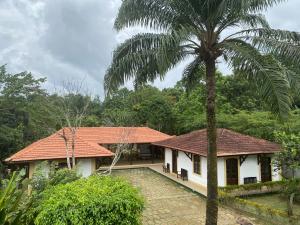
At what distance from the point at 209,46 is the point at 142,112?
28420mm

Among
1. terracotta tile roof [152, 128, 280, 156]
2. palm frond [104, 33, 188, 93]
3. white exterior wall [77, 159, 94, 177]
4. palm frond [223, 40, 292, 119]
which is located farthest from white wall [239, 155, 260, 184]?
palm frond [104, 33, 188, 93]

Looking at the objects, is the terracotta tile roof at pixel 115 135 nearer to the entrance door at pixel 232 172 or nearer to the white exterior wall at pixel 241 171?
the white exterior wall at pixel 241 171

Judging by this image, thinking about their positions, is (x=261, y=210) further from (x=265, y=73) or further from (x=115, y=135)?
(x=115, y=135)

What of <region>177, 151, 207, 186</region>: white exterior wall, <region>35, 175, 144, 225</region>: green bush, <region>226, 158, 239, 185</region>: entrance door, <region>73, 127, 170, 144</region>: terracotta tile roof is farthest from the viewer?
<region>73, 127, 170, 144</region>: terracotta tile roof

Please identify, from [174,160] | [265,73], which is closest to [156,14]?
[265,73]

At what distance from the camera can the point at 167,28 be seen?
31.8ft

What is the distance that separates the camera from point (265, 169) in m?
19.0

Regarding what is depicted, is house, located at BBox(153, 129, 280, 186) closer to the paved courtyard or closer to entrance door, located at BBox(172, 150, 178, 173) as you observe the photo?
the paved courtyard

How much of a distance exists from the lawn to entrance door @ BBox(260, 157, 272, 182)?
2.25m

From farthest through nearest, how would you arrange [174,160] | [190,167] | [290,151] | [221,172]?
[174,160], [190,167], [221,172], [290,151]

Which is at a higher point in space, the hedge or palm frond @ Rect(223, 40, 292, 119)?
palm frond @ Rect(223, 40, 292, 119)

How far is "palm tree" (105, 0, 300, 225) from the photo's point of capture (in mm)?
8711

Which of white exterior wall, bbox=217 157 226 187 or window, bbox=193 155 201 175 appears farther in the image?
window, bbox=193 155 201 175

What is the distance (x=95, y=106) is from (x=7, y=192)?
43.3 metres
